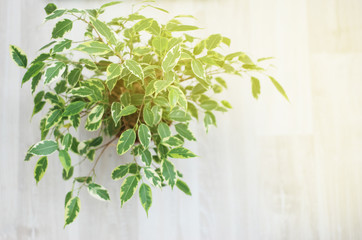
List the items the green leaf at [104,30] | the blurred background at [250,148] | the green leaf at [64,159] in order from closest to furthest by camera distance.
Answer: the green leaf at [104,30] → the green leaf at [64,159] → the blurred background at [250,148]

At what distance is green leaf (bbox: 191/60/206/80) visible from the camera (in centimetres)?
82

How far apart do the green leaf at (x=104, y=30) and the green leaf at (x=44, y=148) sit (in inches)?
12.4

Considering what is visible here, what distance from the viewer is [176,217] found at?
1.21 meters

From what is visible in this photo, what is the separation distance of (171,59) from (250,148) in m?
0.60

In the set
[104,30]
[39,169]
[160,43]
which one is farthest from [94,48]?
[39,169]

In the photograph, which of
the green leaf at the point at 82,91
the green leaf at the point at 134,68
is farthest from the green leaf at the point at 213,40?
the green leaf at the point at 82,91

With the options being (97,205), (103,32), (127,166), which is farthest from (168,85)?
(97,205)

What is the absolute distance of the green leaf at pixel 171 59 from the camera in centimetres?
76

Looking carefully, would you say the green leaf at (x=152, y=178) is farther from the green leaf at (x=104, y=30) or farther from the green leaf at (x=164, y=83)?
the green leaf at (x=104, y=30)

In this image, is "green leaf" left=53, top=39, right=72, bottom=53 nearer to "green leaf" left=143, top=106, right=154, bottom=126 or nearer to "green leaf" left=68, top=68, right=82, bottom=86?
"green leaf" left=68, top=68, right=82, bottom=86

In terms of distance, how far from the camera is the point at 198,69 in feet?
2.69

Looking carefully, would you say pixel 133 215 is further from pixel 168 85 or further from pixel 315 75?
pixel 315 75

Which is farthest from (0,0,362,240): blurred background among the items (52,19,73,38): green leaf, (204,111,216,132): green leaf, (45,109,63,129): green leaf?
(52,19,73,38): green leaf

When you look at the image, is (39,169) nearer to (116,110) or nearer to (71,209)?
(71,209)
